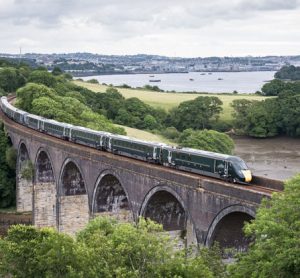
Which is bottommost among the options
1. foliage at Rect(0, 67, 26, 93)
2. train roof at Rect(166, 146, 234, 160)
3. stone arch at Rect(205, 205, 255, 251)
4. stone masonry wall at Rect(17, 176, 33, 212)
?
stone masonry wall at Rect(17, 176, 33, 212)

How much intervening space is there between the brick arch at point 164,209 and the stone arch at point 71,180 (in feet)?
42.8

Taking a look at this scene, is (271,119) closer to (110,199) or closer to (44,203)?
(44,203)

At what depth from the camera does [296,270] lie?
73.9 ft

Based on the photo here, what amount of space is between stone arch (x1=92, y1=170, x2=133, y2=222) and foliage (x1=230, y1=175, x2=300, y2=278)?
2311cm

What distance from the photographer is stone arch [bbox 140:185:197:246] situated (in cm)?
4037

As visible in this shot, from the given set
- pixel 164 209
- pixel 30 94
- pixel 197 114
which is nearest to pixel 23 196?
pixel 30 94

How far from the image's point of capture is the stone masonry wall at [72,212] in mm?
56037

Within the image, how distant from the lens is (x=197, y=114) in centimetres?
12125

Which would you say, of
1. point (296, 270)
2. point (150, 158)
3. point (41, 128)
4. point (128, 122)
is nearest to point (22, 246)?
point (296, 270)

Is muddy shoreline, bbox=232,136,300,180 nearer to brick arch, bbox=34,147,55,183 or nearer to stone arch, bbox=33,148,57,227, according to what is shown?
stone arch, bbox=33,148,57,227

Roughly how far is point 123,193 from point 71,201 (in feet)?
28.6

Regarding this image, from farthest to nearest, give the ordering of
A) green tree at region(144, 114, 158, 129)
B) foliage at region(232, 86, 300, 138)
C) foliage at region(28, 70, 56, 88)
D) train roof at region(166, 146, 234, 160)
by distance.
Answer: green tree at region(144, 114, 158, 129) < foliage at region(232, 86, 300, 138) < foliage at region(28, 70, 56, 88) < train roof at region(166, 146, 234, 160)

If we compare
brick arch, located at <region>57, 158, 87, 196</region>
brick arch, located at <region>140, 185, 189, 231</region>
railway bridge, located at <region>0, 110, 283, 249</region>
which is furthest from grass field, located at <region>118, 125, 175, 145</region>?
brick arch, located at <region>140, 185, 189, 231</region>

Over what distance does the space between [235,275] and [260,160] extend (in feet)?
242
